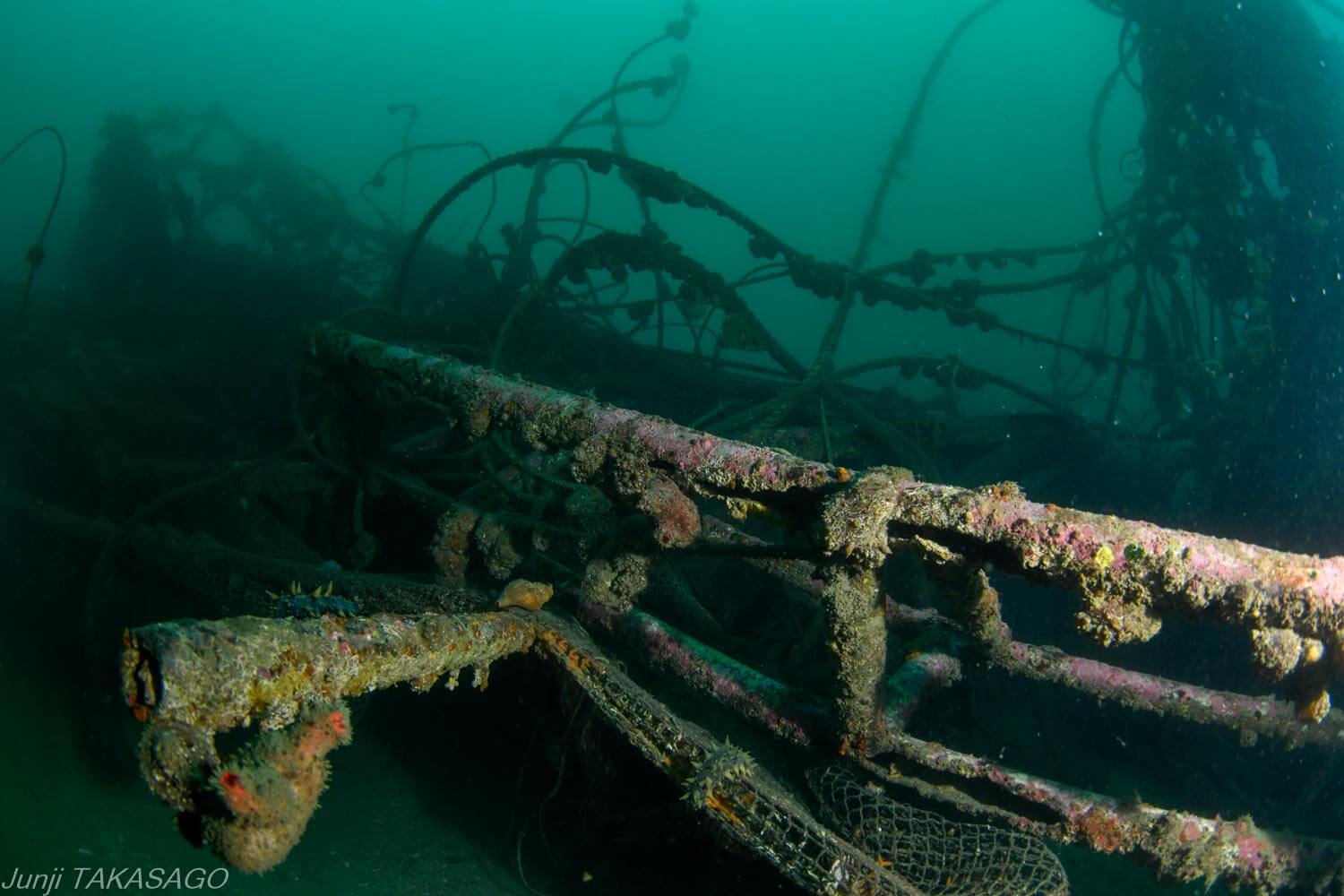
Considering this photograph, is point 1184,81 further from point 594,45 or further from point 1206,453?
point 594,45

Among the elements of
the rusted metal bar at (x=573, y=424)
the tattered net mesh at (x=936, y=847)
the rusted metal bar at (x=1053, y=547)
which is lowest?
the tattered net mesh at (x=936, y=847)

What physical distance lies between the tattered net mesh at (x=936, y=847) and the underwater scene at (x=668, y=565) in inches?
0.7

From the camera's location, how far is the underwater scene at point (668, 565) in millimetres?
1749

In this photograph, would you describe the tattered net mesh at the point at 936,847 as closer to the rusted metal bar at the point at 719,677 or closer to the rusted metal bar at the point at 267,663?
the rusted metal bar at the point at 719,677

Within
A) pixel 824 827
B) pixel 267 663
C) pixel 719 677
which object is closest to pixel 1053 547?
pixel 824 827

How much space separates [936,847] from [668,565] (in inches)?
67.8

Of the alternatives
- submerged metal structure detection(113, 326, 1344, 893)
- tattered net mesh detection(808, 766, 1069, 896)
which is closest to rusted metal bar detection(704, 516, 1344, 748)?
submerged metal structure detection(113, 326, 1344, 893)

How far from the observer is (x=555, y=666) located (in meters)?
2.49

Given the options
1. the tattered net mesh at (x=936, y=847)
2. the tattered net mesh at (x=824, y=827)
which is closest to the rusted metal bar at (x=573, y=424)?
the tattered net mesh at (x=824, y=827)

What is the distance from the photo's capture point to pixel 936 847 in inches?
90.0

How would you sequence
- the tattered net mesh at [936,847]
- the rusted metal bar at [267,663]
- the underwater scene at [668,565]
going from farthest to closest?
1. the tattered net mesh at [936,847]
2. the underwater scene at [668,565]
3. the rusted metal bar at [267,663]

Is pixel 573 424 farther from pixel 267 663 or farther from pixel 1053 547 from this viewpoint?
pixel 1053 547

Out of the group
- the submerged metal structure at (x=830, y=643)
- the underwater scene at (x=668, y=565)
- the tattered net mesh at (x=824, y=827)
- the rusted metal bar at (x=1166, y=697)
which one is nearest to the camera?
the submerged metal structure at (x=830, y=643)

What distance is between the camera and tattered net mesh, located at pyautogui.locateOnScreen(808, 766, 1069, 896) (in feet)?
7.13
